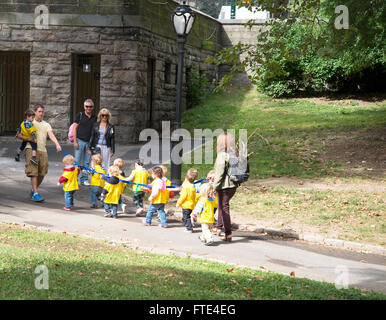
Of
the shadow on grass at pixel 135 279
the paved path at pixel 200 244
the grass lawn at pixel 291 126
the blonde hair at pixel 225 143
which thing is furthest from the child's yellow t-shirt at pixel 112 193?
the grass lawn at pixel 291 126

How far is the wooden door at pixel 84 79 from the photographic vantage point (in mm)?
20172

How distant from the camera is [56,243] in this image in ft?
27.8

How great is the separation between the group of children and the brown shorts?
921 mm

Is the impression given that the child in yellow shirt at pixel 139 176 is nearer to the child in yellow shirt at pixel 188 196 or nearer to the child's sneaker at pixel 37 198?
the child in yellow shirt at pixel 188 196

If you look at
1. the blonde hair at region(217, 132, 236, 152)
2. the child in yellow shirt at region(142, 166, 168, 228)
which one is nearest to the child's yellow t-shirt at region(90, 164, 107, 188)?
the child in yellow shirt at region(142, 166, 168, 228)

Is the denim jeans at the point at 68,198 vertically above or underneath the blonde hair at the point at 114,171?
underneath

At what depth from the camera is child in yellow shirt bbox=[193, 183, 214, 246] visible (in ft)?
31.9

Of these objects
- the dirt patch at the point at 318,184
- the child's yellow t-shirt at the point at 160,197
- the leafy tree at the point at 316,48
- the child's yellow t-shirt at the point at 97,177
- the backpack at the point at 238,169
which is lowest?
the dirt patch at the point at 318,184

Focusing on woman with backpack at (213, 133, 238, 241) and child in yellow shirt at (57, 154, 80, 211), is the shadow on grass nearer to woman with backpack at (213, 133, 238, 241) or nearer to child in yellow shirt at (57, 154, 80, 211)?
woman with backpack at (213, 133, 238, 241)

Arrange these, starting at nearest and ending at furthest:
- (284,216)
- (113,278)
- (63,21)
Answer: (113,278) < (284,216) < (63,21)

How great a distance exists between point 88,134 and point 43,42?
22.6 ft

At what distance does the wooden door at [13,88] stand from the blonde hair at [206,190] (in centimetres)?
1283

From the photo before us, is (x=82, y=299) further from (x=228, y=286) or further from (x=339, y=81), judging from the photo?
(x=339, y=81)
